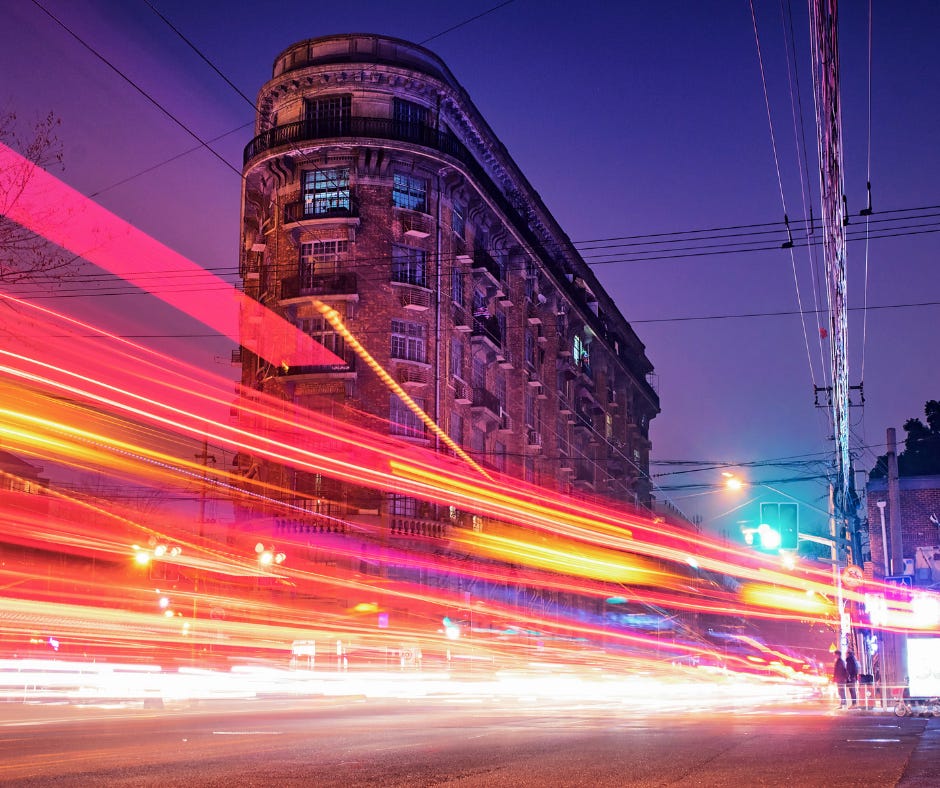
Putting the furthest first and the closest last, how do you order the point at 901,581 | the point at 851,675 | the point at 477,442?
1. the point at 477,442
2. the point at 901,581
3. the point at 851,675

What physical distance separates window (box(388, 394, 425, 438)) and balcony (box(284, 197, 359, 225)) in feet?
24.6

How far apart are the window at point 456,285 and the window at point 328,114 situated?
26.1ft

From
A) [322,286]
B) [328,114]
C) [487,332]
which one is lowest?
[487,332]

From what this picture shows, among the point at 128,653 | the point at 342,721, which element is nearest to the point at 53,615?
the point at 128,653

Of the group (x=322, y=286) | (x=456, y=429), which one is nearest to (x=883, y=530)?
(x=456, y=429)

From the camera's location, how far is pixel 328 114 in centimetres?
4612

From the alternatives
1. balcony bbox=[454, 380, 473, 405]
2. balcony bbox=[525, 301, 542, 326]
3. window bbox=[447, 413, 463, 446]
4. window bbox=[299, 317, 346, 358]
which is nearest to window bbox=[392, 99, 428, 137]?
window bbox=[299, 317, 346, 358]

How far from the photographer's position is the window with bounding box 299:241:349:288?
45.8m

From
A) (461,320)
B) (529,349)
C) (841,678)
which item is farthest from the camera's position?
(529,349)

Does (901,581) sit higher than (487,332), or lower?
lower

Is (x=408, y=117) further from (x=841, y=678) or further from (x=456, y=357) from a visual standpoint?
(x=841, y=678)

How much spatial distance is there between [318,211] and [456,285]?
23.5 ft

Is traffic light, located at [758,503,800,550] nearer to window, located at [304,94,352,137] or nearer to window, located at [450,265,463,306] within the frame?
window, located at [450,265,463,306]

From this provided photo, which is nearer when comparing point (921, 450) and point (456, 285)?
point (456, 285)
